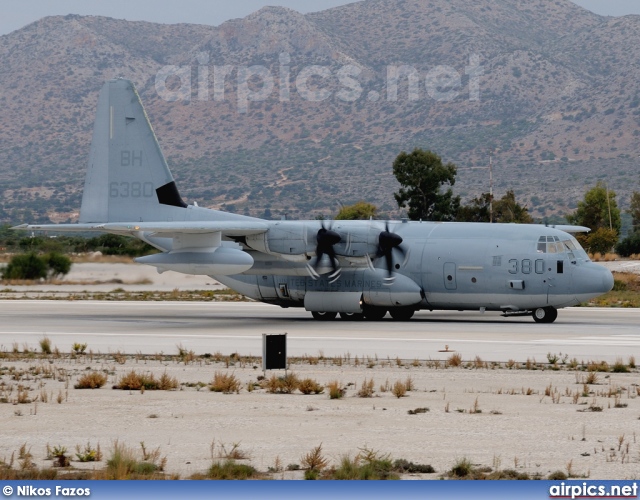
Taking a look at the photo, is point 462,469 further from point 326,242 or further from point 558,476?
point 326,242

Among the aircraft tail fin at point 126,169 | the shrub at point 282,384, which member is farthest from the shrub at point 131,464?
the aircraft tail fin at point 126,169

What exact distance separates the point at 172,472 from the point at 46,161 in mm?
163193

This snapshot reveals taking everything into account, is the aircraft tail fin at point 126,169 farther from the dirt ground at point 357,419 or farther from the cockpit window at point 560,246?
the dirt ground at point 357,419

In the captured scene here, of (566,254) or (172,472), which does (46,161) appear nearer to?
(566,254)

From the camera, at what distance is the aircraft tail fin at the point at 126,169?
40.5 m

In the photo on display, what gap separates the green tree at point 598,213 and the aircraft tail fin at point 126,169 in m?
67.3

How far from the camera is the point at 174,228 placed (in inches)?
1378

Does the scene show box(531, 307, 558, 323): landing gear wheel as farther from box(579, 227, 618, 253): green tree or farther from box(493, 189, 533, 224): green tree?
box(579, 227, 618, 253): green tree

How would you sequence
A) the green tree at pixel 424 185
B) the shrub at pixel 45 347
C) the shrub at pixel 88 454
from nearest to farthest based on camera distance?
the shrub at pixel 88 454
the shrub at pixel 45 347
the green tree at pixel 424 185

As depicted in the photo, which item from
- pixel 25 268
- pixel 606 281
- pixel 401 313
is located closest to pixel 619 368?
pixel 606 281

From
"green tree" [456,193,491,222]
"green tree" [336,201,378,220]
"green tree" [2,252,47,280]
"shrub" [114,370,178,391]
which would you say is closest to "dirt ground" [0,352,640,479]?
"shrub" [114,370,178,391]

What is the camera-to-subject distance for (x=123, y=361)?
2527 cm

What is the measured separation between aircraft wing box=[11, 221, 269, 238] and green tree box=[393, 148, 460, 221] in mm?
44054

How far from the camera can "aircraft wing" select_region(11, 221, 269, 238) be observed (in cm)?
3506
